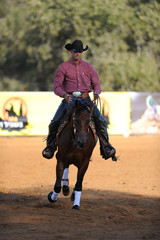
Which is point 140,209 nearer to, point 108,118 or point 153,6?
point 108,118

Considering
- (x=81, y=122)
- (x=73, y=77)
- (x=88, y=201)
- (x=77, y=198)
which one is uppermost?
(x=73, y=77)

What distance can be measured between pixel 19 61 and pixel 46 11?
43.4 ft

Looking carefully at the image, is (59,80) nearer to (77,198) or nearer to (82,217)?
(77,198)

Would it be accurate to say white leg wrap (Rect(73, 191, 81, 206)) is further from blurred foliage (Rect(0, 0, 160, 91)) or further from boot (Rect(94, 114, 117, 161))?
blurred foliage (Rect(0, 0, 160, 91))

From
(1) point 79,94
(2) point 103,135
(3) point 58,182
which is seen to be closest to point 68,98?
(1) point 79,94

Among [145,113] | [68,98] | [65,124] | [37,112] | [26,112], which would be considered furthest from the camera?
[145,113]

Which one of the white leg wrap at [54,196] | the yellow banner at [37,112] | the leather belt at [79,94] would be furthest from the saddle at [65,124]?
the yellow banner at [37,112]

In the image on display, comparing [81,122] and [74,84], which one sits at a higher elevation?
[74,84]

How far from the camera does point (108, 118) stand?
74.9 feet

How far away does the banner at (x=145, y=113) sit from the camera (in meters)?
23.3

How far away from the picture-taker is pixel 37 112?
22609 mm

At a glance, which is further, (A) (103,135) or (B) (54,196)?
(A) (103,135)

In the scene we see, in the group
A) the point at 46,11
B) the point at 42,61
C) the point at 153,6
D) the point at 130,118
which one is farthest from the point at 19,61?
the point at 130,118

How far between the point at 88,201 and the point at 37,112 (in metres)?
14.1
